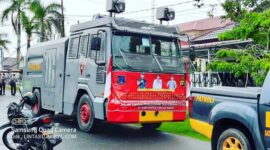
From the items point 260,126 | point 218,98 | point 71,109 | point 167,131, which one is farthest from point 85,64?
point 260,126

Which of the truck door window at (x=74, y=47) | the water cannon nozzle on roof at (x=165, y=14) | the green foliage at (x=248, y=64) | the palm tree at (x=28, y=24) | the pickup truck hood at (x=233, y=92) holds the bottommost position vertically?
the pickup truck hood at (x=233, y=92)

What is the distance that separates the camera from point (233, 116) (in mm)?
5930

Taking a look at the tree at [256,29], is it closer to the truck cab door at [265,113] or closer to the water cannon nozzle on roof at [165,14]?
the water cannon nozzle on roof at [165,14]

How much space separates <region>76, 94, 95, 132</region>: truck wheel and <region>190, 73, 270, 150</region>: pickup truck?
3401mm

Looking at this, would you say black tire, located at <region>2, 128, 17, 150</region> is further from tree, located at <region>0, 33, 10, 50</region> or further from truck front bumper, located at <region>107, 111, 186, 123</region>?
tree, located at <region>0, 33, 10, 50</region>

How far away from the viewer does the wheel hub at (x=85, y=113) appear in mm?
9852

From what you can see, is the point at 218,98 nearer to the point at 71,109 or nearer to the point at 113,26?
the point at 113,26

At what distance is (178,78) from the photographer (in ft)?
31.8

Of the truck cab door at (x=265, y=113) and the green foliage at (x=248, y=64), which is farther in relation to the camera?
the green foliage at (x=248, y=64)

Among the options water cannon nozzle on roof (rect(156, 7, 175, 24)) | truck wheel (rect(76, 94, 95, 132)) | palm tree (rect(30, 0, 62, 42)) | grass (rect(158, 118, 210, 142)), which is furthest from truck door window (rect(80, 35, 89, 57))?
palm tree (rect(30, 0, 62, 42))

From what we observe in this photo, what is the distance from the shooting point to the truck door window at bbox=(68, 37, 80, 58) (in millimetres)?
10555

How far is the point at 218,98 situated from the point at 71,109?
514 centimetres

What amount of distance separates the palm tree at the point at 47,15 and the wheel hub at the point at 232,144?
2823 centimetres

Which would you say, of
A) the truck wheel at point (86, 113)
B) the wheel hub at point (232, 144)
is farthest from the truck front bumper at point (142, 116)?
the wheel hub at point (232, 144)
